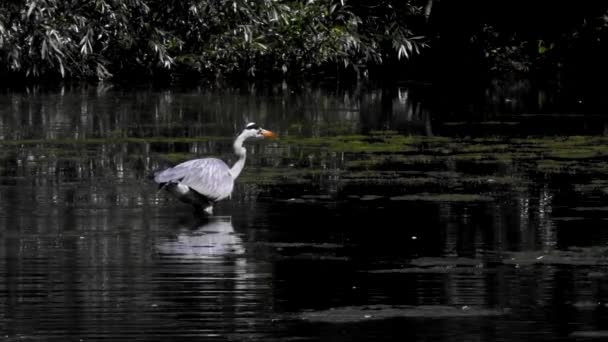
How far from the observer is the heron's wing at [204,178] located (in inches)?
446

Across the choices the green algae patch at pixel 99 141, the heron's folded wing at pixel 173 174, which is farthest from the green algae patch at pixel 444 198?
the green algae patch at pixel 99 141

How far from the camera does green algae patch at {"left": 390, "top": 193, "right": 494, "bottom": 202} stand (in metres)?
12.4

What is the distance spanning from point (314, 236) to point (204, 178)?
1217 mm

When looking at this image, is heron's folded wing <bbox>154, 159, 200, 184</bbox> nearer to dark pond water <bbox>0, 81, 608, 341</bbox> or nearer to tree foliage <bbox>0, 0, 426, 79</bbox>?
dark pond water <bbox>0, 81, 608, 341</bbox>

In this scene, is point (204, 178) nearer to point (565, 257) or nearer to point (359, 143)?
point (565, 257)

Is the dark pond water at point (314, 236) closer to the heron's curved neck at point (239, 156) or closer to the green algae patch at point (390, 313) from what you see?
the green algae patch at point (390, 313)

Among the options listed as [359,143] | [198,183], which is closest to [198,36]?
[359,143]

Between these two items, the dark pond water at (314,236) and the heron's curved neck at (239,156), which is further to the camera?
the heron's curved neck at (239,156)

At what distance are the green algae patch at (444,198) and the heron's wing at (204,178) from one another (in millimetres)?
1531

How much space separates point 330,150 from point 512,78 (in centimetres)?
1639

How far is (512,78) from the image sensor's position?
106 feet

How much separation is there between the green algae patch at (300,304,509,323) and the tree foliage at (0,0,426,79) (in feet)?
58.5

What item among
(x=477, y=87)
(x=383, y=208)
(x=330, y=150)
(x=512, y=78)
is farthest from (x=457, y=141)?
(x=512, y=78)

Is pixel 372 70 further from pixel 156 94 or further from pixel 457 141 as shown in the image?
pixel 457 141
